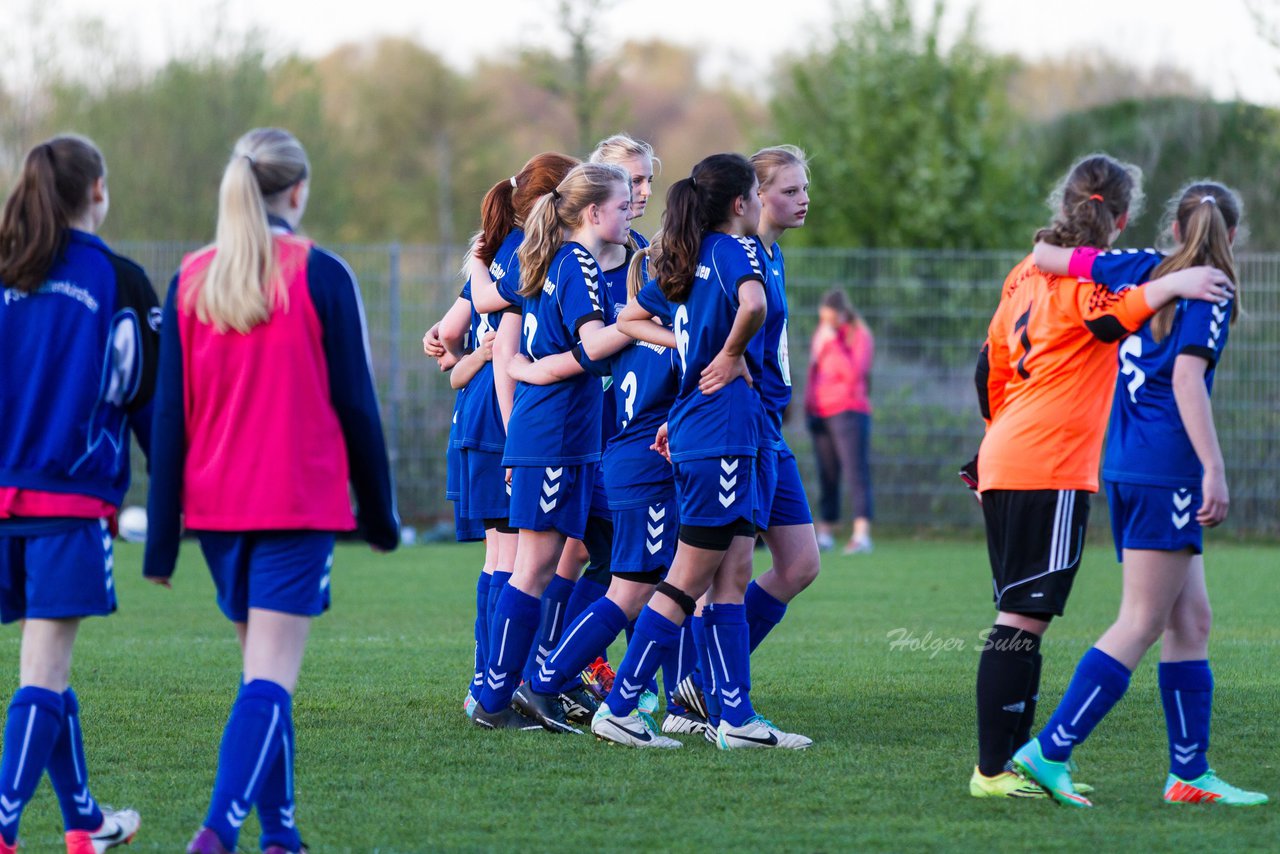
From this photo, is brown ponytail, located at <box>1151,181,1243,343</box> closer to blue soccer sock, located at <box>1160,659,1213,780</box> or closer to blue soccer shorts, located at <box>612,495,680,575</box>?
blue soccer sock, located at <box>1160,659,1213,780</box>

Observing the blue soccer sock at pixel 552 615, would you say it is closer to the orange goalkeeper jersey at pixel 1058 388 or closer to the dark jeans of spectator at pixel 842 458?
the orange goalkeeper jersey at pixel 1058 388

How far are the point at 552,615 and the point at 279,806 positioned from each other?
2.62 meters

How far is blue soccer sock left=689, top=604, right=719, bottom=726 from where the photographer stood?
5.69 meters

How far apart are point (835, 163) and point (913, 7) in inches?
114

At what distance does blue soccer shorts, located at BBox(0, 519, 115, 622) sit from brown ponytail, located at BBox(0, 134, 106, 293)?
1.93 ft

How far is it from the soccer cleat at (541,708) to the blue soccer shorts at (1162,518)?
7.50 feet

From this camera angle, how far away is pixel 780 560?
19.7ft

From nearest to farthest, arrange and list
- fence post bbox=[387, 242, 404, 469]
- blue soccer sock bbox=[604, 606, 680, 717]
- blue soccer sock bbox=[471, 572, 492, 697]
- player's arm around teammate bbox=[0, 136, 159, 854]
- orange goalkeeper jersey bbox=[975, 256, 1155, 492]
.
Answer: player's arm around teammate bbox=[0, 136, 159, 854], orange goalkeeper jersey bbox=[975, 256, 1155, 492], blue soccer sock bbox=[604, 606, 680, 717], blue soccer sock bbox=[471, 572, 492, 697], fence post bbox=[387, 242, 404, 469]

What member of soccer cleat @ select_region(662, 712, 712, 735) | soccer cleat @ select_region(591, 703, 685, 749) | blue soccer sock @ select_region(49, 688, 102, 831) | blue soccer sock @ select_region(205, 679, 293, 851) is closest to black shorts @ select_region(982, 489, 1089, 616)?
soccer cleat @ select_region(591, 703, 685, 749)

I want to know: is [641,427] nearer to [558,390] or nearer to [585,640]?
[558,390]

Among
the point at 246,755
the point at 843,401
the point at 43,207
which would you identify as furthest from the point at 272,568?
the point at 843,401

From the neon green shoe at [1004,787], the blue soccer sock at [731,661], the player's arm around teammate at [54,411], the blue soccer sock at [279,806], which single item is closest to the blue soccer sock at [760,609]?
the blue soccer sock at [731,661]

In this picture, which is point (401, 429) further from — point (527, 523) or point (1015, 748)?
point (1015, 748)

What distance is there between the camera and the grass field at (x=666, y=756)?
4.35 meters
